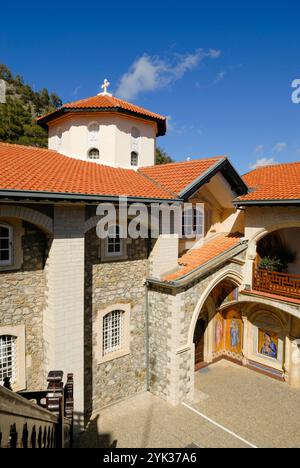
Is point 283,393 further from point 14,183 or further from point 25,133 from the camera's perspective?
point 25,133

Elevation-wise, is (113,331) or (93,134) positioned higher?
(93,134)

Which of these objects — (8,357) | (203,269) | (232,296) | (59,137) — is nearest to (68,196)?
(8,357)

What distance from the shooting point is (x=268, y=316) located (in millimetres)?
14672

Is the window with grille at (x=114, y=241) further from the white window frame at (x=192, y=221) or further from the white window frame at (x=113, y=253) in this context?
the white window frame at (x=192, y=221)

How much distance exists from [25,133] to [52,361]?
35.1 meters

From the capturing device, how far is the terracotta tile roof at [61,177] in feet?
28.9

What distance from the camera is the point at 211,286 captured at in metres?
12.7

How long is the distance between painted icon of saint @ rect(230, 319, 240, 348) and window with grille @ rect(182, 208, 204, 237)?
4.95 meters

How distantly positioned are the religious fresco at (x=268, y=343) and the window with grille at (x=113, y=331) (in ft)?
23.4

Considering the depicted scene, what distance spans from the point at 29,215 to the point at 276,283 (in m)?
11.0

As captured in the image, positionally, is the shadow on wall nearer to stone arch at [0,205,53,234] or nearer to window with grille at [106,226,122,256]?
window with grille at [106,226,122,256]

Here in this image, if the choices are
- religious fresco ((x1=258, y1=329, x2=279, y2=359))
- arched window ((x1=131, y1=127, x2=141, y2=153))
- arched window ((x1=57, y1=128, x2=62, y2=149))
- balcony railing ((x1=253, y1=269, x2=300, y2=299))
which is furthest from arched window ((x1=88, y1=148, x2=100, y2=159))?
religious fresco ((x1=258, y1=329, x2=279, y2=359))

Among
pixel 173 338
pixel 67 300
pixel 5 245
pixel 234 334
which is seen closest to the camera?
pixel 5 245

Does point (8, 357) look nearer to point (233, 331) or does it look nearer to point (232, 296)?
point (232, 296)
